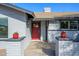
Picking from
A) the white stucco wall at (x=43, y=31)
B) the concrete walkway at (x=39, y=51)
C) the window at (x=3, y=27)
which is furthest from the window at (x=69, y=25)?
the window at (x=3, y=27)

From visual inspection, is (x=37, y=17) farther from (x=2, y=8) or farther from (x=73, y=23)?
(x=2, y=8)

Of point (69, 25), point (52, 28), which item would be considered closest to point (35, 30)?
point (52, 28)

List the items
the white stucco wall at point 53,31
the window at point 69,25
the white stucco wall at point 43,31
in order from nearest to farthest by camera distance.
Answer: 1. the white stucco wall at point 53,31
2. the window at point 69,25
3. the white stucco wall at point 43,31

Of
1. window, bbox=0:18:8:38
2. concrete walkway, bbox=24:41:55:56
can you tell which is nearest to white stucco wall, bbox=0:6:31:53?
window, bbox=0:18:8:38

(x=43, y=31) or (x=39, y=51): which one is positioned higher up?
(x=43, y=31)

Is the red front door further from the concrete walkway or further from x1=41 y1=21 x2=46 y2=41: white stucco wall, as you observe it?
the concrete walkway

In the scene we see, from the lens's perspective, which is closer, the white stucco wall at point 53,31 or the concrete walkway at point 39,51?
the concrete walkway at point 39,51

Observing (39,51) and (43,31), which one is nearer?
(39,51)

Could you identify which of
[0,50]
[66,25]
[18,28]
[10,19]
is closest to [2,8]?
[10,19]

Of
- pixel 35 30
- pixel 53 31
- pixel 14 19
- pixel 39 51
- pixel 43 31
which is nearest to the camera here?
pixel 39 51

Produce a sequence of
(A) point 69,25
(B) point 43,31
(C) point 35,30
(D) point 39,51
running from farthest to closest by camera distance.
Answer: (C) point 35,30 < (B) point 43,31 < (A) point 69,25 < (D) point 39,51

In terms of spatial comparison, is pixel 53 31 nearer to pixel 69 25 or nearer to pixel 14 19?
pixel 69 25

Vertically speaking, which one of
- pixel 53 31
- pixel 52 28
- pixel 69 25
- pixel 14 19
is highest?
pixel 14 19

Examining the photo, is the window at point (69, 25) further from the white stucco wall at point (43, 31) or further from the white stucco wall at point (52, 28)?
the white stucco wall at point (43, 31)
